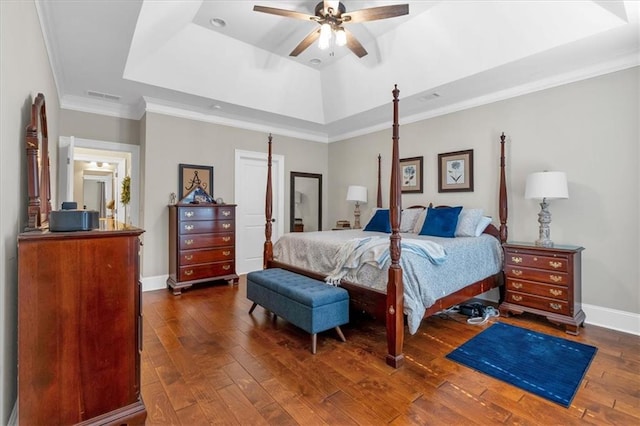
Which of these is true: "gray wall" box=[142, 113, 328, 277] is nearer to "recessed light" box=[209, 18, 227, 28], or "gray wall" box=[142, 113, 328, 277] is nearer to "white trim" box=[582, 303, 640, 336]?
"recessed light" box=[209, 18, 227, 28]

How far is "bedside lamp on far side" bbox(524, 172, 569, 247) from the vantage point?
121 inches

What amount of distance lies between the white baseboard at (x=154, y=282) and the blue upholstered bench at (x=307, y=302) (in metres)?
2.22

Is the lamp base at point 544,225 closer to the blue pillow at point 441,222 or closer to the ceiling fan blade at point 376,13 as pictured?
the blue pillow at point 441,222

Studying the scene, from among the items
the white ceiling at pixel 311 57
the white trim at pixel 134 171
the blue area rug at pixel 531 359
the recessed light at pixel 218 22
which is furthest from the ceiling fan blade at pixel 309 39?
the blue area rug at pixel 531 359

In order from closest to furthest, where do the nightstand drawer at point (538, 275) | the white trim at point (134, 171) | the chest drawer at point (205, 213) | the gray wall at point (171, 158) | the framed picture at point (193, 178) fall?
the nightstand drawer at point (538, 275)
the chest drawer at point (205, 213)
the gray wall at point (171, 158)
the white trim at point (134, 171)
the framed picture at point (193, 178)

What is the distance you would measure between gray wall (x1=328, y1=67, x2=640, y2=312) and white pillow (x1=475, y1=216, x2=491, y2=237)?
257mm

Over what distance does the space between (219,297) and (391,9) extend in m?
3.74

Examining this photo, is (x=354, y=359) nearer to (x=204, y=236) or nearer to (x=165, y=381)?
(x=165, y=381)

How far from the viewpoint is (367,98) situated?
455 centimetres

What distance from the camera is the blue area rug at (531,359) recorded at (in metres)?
2.07

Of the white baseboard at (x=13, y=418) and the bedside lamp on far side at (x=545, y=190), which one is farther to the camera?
the bedside lamp on far side at (x=545, y=190)

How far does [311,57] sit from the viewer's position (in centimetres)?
435

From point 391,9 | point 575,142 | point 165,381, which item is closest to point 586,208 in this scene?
point 575,142


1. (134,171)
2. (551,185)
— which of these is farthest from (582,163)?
(134,171)
